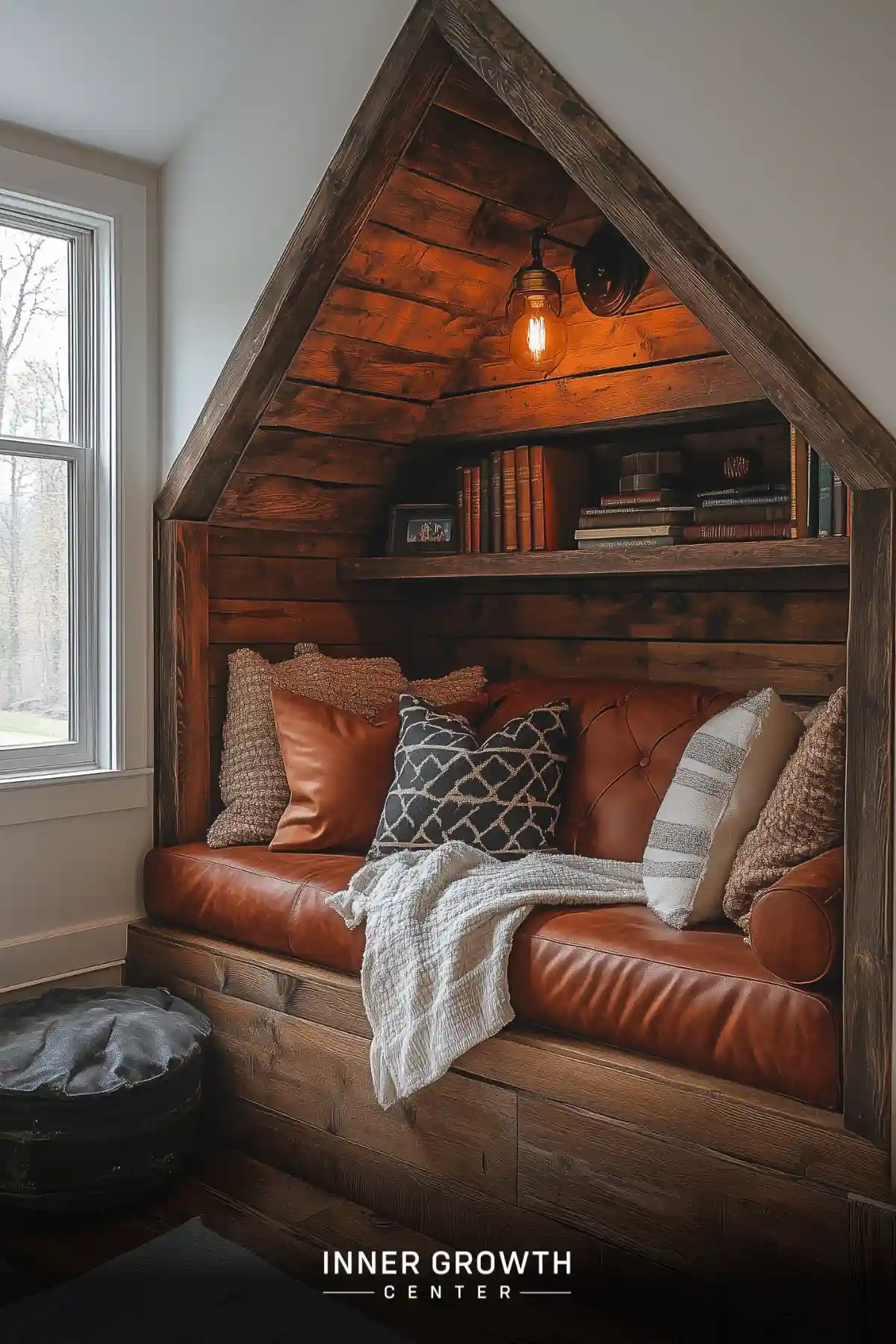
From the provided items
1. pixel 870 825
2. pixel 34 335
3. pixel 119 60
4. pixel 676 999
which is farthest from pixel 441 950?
pixel 119 60

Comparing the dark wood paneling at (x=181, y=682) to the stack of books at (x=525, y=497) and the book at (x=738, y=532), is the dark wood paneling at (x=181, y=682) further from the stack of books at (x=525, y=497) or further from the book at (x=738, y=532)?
the book at (x=738, y=532)

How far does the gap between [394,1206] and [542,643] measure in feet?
5.23

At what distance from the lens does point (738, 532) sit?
2.69m

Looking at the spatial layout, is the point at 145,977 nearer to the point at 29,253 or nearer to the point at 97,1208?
the point at 97,1208

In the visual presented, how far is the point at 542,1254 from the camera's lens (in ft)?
7.25

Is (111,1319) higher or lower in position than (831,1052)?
lower

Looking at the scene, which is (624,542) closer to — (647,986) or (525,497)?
(525,497)

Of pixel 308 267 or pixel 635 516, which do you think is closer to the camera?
pixel 308 267

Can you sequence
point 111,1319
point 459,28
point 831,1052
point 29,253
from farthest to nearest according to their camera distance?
point 29,253 < point 459,28 < point 111,1319 < point 831,1052

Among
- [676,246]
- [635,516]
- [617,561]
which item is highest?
[676,246]

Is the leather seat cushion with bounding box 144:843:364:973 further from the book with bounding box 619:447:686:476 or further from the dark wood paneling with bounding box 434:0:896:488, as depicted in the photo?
the dark wood paneling with bounding box 434:0:896:488

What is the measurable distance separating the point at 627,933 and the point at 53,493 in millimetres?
1821

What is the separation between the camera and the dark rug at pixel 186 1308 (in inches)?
80.9

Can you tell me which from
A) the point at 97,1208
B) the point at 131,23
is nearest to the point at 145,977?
the point at 97,1208
